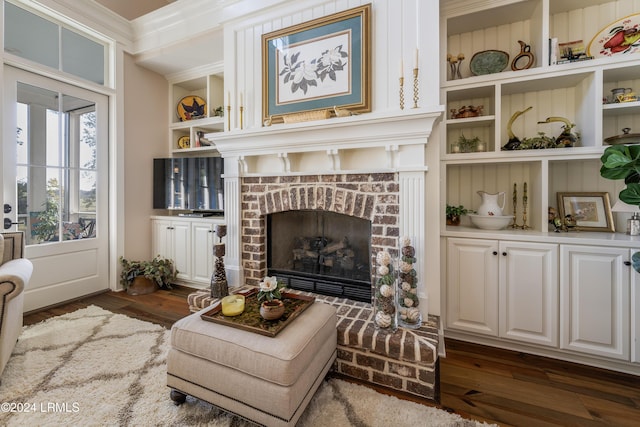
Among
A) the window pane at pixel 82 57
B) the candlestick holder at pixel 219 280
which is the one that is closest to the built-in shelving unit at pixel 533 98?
the candlestick holder at pixel 219 280

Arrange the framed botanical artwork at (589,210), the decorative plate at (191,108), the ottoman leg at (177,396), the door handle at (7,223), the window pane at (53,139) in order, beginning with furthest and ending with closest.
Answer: the decorative plate at (191,108)
the window pane at (53,139)
the door handle at (7,223)
the framed botanical artwork at (589,210)
the ottoman leg at (177,396)

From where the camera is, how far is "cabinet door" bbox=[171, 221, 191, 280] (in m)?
3.19

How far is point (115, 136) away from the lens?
309 cm

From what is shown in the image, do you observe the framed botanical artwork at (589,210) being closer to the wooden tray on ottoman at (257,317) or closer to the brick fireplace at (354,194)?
the brick fireplace at (354,194)

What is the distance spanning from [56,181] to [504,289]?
4161mm

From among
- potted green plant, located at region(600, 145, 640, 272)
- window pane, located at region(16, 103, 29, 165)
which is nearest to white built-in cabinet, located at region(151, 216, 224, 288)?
window pane, located at region(16, 103, 29, 165)

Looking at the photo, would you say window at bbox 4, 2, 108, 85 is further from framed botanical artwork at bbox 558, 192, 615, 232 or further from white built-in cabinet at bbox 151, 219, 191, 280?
framed botanical artwork at bbox 558, 192, 615, 232

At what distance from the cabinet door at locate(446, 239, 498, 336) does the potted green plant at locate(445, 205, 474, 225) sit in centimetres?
33

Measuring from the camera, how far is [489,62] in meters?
2.20

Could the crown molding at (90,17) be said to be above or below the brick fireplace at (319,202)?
above

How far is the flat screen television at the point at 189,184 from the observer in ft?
10.0

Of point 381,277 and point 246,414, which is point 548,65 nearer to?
point 381,277

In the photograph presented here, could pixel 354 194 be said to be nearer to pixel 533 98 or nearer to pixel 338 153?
pixel 338 153

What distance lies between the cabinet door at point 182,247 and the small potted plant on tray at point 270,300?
206cm
